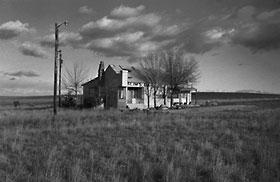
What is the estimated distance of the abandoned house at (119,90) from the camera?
106 feet

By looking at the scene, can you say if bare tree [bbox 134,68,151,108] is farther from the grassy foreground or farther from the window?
the grassy foreground

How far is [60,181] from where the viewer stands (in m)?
5.04

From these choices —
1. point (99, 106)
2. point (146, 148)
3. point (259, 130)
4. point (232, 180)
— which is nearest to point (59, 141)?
point (146, 148)

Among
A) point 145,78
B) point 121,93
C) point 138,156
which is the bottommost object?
point 138,156

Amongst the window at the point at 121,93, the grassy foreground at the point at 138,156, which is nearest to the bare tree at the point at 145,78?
the window at the point at 121,93

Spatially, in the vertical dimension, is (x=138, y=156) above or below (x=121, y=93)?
below

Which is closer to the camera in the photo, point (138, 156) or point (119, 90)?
point (138, 156)

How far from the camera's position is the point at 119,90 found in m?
33.5

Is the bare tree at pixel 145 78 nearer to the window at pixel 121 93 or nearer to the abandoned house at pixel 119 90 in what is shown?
the abandoned house at pixel 119 90

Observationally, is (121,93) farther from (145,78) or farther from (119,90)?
(145,78)

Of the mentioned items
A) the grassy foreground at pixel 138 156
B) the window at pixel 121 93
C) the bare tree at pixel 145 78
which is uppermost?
the bare tree at pixel 145 78

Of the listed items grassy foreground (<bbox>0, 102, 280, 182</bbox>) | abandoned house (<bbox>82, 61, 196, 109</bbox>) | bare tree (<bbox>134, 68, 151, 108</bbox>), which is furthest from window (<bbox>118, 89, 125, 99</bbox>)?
grassy foreground (<bbox>0, 102, 280, 182</bbox>)

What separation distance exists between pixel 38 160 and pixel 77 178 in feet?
6.01

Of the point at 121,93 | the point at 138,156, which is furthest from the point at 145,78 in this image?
the point at 138,156
